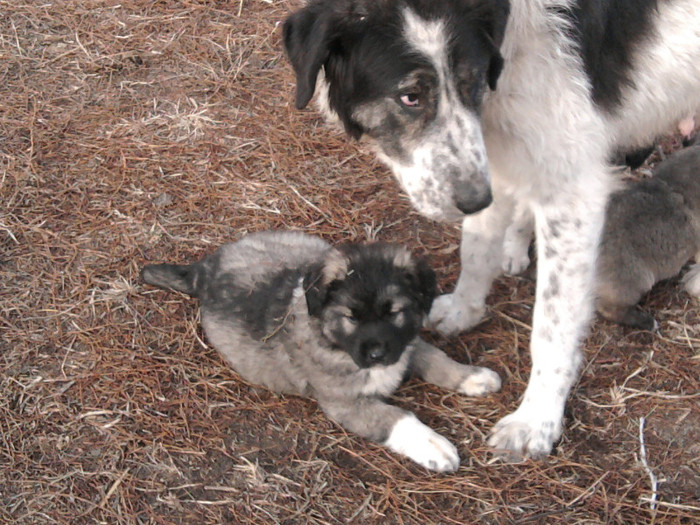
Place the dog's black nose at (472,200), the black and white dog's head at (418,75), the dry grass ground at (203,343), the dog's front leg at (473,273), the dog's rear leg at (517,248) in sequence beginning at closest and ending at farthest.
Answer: the black and white dog's head at (418,75) < the dog's black nose at (472,200) < the dry grass ground at (203,343) < the dog's front leg at (473,273) < the dog's rear leg at (517,248)

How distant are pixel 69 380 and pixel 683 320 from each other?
9.30ft

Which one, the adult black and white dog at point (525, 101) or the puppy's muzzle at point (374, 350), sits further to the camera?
the puppy's muzzle at point (374, 350)

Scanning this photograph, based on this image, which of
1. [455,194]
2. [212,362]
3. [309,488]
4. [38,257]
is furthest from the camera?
[38,257]

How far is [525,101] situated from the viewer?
270 centimetres

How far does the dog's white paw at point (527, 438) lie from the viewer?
123 inches

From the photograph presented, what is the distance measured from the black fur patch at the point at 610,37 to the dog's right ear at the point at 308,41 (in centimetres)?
87

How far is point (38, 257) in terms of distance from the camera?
397 centimetres

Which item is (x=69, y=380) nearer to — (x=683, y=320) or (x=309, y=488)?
(x=309, y=488)

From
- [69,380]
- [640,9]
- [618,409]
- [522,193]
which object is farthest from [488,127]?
[69,380]

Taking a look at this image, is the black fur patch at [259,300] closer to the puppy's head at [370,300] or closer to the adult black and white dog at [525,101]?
the puppy's head at [370,300]

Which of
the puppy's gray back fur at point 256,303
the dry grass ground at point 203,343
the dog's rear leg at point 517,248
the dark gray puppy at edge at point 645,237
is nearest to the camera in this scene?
the dry grass ground at point 203,343

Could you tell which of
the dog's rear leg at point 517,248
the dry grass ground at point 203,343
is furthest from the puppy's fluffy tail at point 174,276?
the dog's rear leg at point 517,248

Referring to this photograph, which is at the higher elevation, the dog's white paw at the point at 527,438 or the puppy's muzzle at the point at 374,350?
the puppy's muzzle at the point at 374,350

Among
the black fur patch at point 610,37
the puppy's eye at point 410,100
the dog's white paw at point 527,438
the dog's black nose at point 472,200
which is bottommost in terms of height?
the dog's white paw at point 527,438
